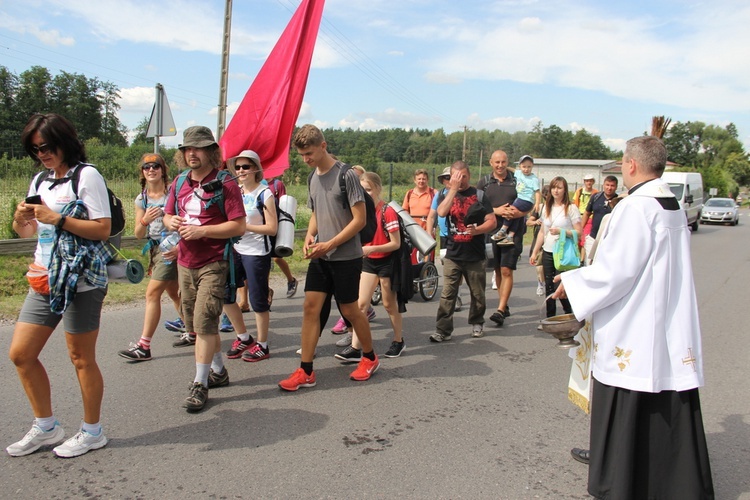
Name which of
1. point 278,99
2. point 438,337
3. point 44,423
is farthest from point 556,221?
point 44,423

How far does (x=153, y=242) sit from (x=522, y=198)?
4.68 meters

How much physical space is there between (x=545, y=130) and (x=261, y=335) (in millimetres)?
114855

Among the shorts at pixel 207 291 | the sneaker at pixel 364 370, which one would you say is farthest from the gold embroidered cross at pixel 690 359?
the shorts at pixel 207 291

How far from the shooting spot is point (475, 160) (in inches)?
3172

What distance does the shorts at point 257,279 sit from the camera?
16.3ft

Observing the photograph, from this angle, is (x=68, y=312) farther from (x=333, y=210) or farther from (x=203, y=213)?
(x=333, y=210)

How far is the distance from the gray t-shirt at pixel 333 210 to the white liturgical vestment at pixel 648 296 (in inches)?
79.6

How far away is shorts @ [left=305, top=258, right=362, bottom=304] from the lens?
14.3 feet

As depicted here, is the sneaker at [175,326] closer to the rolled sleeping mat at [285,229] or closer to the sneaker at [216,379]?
the sneaker at [216,379]

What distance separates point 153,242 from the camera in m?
5.25

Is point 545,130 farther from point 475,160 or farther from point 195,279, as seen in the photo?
point 195,279

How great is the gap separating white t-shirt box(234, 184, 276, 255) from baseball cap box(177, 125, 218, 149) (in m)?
1.05

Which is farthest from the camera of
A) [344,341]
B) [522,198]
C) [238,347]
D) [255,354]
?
[522,198]

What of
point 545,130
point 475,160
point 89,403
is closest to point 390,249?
point 89,403
